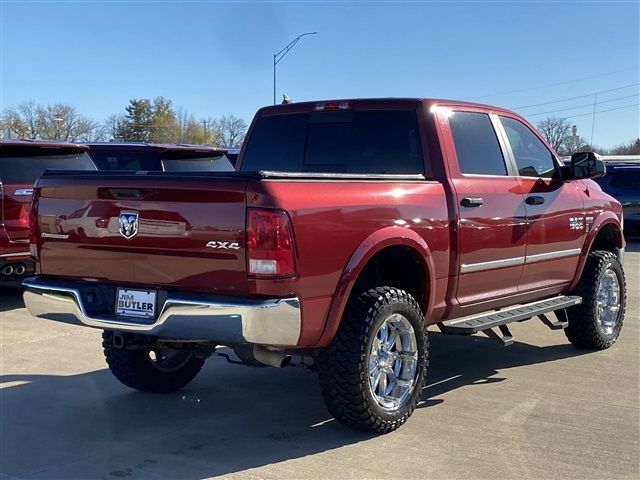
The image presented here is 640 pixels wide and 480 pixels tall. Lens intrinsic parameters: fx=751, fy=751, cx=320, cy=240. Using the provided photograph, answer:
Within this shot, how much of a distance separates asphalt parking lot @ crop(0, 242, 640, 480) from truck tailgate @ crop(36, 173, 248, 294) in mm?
995

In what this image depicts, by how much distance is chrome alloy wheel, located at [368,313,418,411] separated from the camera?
180 inches

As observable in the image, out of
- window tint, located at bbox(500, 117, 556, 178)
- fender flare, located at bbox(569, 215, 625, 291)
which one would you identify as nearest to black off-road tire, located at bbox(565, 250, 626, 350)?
fender flare, located at bbox(569, 215, 625, 291)

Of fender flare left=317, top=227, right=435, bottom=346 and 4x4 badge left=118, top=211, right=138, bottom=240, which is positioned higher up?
4x4 badge left=118, top=211, right=138, bottom=240

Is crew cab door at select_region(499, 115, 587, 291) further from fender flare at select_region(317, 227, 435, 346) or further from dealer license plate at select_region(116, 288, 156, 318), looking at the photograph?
dealer license plate at select_region(116, 288, 156, 318)

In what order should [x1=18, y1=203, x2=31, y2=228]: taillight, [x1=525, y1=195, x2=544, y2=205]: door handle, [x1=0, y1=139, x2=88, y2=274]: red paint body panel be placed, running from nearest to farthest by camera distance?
[x1=525, y1=195, x2=544, y2=205]: door handle, [x1=0, y1=139, x2=88, y2=274]: red paint body panel, [x1=18, y1=203, x2=31, y2=228]: taillight

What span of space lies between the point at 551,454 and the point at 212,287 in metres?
2.15

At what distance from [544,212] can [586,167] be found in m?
0.70

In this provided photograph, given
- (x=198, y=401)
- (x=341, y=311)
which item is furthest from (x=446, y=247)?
(x=198, y=401)

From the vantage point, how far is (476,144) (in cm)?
563

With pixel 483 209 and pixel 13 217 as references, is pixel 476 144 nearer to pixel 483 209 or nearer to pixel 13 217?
pixel 483 209

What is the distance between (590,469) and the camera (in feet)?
13.4

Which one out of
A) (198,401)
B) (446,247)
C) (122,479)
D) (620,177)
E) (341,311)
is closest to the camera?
(122,479)

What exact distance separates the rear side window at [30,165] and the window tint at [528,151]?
5049 millimetres

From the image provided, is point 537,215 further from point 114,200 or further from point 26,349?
point 26,349
